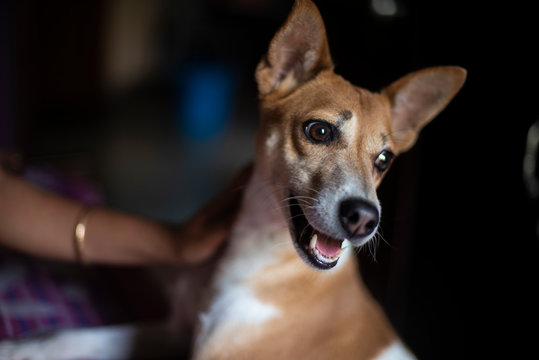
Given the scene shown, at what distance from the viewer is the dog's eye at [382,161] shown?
1144mm

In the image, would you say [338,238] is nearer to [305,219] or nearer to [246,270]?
[305,219]

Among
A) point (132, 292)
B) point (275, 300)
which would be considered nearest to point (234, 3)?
point (132, 292)

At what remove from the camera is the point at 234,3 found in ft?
18.4

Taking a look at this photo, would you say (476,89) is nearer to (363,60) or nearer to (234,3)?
(363,60)

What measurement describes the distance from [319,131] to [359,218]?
1.04 feet

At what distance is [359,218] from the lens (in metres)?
0.96

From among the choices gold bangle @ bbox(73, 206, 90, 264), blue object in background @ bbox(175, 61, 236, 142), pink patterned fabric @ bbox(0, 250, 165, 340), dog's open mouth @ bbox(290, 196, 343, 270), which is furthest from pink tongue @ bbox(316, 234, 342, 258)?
blue object in background @ bbox(175, 61, 236, 142)

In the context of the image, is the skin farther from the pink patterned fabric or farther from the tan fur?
the pink patterned fabric

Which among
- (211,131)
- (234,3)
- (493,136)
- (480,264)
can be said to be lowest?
(211,131)

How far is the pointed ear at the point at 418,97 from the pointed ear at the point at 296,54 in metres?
0.20

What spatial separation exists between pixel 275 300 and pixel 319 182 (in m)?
0.40

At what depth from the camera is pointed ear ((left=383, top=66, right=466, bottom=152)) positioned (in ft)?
3.30

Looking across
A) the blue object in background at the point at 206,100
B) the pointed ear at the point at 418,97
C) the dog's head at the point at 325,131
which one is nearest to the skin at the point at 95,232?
the dog's head at the point at 325,131

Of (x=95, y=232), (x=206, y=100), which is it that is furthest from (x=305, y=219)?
(x=206, y=100)
